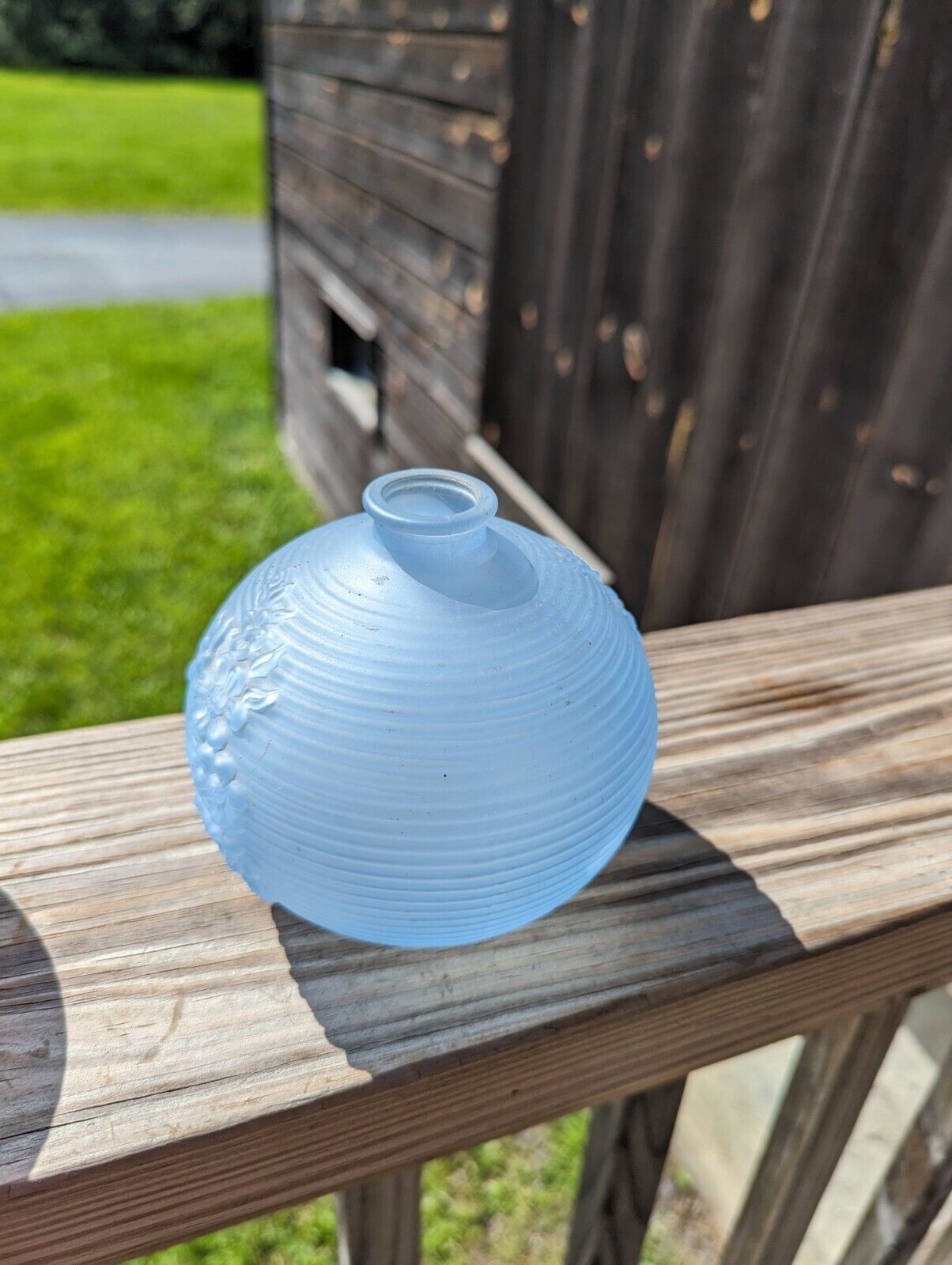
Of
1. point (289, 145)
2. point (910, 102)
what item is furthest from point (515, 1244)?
point (289, 145)

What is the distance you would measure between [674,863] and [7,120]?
22.1 ft

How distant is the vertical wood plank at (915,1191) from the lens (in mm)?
811

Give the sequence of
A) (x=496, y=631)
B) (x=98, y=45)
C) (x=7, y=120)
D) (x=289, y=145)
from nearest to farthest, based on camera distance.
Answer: (x=496, y=631) → (x=98, y=45) → (x=289, y=145) → (x=7, y=120)

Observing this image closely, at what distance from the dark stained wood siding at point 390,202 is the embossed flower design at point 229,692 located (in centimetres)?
232

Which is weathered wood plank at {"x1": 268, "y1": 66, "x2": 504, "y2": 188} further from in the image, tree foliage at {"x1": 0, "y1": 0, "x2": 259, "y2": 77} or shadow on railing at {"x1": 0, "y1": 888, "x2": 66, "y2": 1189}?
shadow on railing at {"x1": 0, "y1": 888, "x2": 66, "y2": 1189}

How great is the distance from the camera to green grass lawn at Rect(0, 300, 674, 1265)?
2.26m

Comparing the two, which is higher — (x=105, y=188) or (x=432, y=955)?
(x=432, y=955)

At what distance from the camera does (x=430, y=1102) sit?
0.59m

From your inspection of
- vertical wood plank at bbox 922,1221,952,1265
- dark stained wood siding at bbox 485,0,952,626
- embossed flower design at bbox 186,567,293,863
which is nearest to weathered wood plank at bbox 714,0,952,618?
dark stained wood siding at bbox 485,0,952,626

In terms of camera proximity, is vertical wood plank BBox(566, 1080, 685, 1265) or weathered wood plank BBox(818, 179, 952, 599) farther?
weathered wood plank BBox(818, 179, 952, 599)

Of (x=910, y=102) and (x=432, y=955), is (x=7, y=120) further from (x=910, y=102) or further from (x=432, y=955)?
(x=432, y=955)

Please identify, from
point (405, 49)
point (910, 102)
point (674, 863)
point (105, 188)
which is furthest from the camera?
point (105, 188)

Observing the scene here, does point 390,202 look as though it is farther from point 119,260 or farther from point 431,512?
point 119,260

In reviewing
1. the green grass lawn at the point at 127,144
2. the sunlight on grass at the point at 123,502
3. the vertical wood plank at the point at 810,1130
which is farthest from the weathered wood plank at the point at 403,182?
the vertical wood plank at the point at 810,1130
